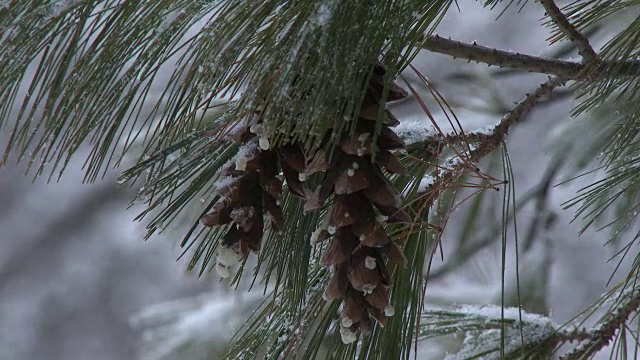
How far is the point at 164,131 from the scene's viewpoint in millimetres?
461

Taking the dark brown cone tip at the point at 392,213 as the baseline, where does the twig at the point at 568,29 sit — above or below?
above

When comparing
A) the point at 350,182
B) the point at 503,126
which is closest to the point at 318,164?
the point at 350,182

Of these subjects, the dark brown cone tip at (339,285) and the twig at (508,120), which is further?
the twig at (508,120)

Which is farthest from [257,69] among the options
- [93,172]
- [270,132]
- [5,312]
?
[5,312]

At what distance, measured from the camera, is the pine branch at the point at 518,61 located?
542 mm

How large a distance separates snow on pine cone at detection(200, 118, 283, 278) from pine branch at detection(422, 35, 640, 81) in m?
0.16

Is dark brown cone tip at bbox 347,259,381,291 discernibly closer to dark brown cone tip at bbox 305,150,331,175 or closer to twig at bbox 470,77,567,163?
dark brown cone tip at bbox 305,150,331,175

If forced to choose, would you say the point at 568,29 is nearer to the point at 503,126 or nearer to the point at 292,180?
the point at 503,126

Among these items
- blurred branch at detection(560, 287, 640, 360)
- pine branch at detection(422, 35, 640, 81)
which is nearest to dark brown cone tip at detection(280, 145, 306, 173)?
pine branch at detection(422, 35, 640, 81)

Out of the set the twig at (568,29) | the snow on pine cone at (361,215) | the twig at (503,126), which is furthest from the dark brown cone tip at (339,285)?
the twig at (568,29)

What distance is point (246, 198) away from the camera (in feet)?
1.47

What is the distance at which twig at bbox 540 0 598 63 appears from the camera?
54 centimetres

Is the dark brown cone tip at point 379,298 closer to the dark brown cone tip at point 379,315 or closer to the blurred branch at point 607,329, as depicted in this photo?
the dark brown cone tip at point 379,315

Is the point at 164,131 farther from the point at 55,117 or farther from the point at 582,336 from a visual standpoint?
the point at 582,336
